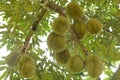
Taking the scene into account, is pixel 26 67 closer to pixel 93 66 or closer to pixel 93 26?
pixel 93 66

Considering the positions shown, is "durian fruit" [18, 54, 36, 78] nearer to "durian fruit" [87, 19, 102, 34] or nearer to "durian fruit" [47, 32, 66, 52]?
"durian fruit" [47, 32, 66, 52]

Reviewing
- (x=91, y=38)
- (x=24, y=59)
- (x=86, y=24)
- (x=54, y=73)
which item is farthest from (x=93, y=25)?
(x=54, y=73)

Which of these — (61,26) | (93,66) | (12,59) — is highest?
(61,26)

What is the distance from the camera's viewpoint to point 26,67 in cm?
265

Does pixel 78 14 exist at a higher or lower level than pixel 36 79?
higher

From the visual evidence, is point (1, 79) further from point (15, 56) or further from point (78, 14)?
point (78, 14)

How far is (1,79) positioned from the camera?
3188 millimetres

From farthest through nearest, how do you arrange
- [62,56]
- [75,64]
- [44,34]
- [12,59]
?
[44,34], [12,59], [62,56], [75,64]

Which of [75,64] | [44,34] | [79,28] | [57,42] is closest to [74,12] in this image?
[79,28]

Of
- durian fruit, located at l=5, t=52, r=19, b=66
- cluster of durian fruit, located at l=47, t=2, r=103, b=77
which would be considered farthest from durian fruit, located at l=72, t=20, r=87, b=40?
durian fruit, located at l=5, t=52, r=19, b=66

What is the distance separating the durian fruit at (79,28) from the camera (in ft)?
8.82

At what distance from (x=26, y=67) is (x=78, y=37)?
48cm

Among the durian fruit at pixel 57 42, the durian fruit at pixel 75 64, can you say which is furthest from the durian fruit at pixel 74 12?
the durian fruit at pixel 75 64

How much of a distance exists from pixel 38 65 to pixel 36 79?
337mm
